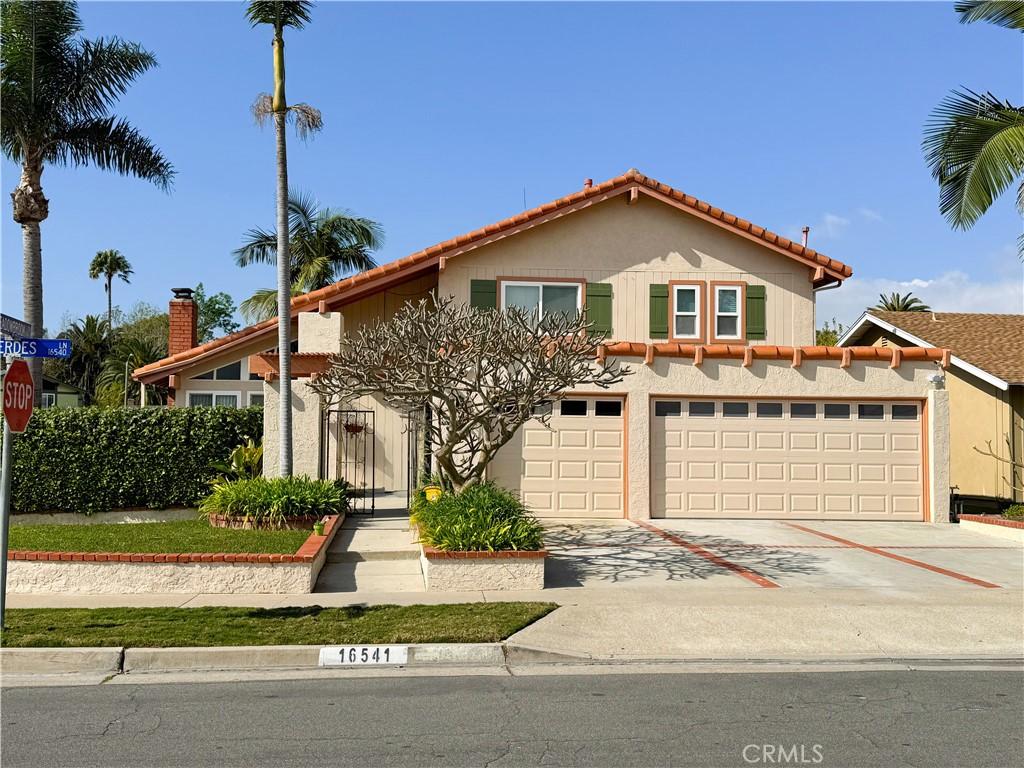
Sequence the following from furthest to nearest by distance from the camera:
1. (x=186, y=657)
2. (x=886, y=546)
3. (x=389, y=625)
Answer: (x=886, y=546) → (x=389, y=625) → (x=186, y=657)

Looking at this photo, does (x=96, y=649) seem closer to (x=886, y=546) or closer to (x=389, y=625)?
(x=389, y=625)

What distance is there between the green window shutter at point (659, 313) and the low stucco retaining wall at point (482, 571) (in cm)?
988

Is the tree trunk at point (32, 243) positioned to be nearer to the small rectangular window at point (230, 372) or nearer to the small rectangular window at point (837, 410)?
the small rectangular window at point (230, 372)

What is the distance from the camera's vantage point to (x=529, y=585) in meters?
10.2

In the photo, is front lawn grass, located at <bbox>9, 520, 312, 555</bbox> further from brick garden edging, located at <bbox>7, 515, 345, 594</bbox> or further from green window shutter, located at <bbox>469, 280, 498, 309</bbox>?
green window shutter, located at <bbox>469, 280, 498, 309</bbox>

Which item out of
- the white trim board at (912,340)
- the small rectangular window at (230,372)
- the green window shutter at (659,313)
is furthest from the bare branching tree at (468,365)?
the white trim board at (912,340)

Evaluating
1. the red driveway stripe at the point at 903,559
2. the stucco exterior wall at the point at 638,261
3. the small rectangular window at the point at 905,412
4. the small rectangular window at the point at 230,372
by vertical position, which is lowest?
the red driveway stripe at the point at 903,559

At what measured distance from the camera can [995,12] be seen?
15.1 meters

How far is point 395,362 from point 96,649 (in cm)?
508

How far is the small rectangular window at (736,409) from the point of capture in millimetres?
16391

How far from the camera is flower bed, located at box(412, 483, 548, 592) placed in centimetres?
1020

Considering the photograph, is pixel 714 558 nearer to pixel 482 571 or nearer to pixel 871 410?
pixel 482 571

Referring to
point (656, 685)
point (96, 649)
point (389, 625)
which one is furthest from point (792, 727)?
point (96, 649)
